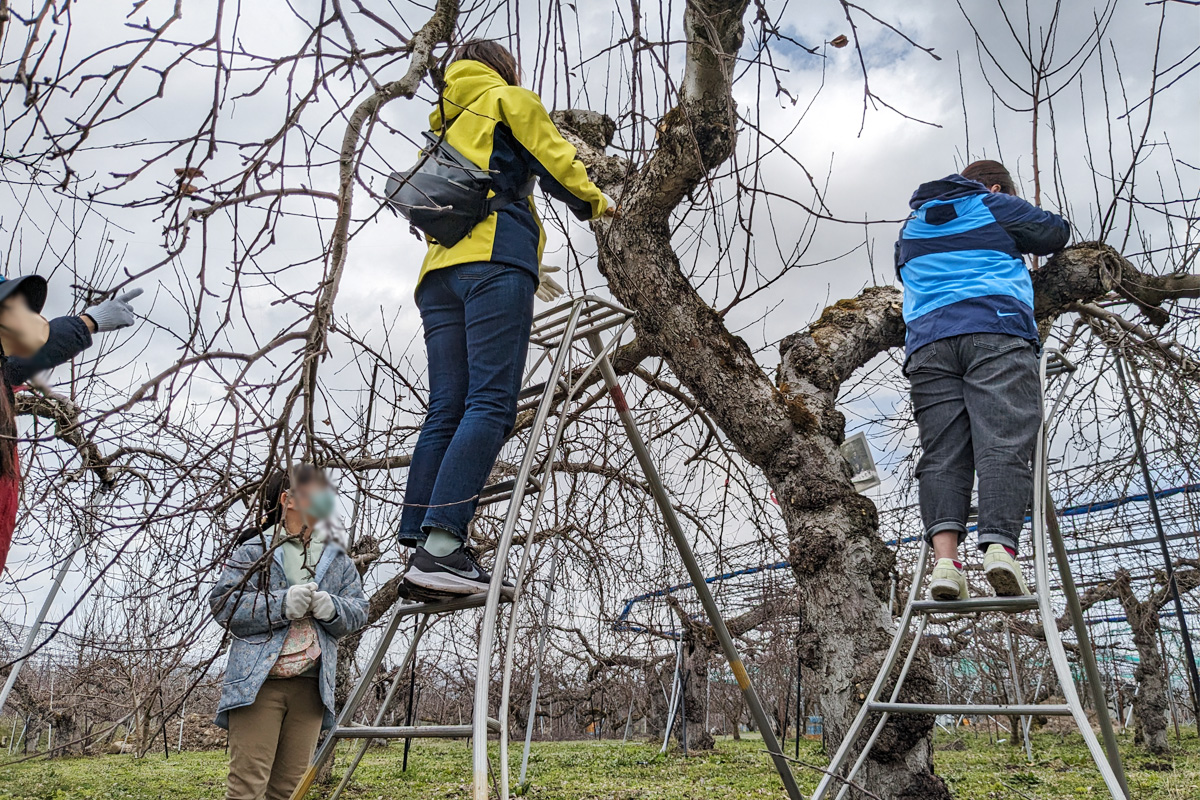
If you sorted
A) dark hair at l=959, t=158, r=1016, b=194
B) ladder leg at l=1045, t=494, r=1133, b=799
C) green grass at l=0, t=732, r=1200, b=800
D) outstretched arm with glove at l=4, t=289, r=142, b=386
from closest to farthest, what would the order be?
outstretched arm with glove at l=4, t=289, r=142, b=386
ladder leg at l=1045, t=494, r=1133, b=799
dark hair at l=959, t=158, r=1016, b=194
green grass at l=0, t=732, r=1200, b=800

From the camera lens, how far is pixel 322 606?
8.49ft

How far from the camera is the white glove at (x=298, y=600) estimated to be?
2486mm

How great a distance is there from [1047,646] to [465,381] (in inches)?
65.9

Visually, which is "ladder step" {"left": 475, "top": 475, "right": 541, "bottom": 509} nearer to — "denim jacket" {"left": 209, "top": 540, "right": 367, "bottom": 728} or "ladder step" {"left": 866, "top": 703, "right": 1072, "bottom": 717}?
"denim jacket" {"left": 209, "top": 540, "right": 367, "bottom": 728}

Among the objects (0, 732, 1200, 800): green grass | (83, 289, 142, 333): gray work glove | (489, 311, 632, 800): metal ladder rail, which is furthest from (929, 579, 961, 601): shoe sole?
(0, 732, 1200, 800): green grass

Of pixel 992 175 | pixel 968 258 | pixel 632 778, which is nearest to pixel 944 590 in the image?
pixel 968 258

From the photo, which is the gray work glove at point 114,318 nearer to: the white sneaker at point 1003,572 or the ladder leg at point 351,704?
the ladder leg at point 351,704

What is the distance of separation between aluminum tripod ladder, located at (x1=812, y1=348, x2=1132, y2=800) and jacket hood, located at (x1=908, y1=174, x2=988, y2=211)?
0.56 metres

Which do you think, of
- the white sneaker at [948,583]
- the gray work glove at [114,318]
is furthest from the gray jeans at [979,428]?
the gray work glove at [114,318]

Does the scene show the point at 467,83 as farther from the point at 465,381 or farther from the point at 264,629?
the point at 264,629

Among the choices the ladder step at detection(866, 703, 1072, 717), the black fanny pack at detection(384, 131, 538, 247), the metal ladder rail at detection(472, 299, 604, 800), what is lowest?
the ladder step at detection(866, 703, 1072, 717)

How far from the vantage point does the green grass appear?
4980mm

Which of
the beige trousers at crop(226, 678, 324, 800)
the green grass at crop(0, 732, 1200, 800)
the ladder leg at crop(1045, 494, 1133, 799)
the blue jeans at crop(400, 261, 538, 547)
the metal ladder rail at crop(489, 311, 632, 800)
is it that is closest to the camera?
the metal ladder rail at crop(489, 311, 632, 800)

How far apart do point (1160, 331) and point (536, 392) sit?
356cm
